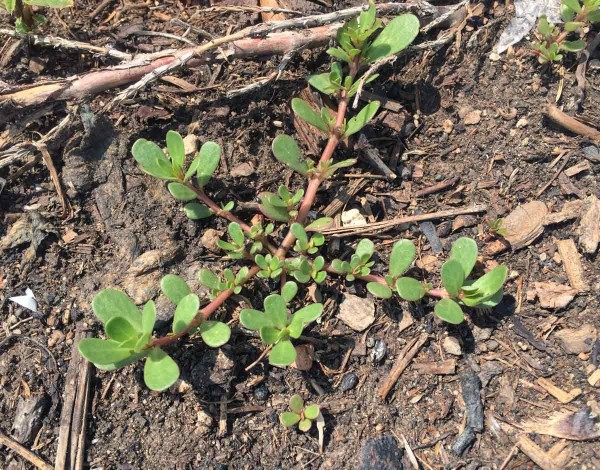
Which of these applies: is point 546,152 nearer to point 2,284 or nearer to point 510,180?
point 510,180

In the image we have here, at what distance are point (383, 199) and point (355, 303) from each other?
0.53 meters

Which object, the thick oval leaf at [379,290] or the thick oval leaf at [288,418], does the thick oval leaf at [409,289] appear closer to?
the thick oval leaf at [379,290]

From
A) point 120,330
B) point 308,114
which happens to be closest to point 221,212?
point 308,114

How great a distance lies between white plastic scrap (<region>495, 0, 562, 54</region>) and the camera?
262cm

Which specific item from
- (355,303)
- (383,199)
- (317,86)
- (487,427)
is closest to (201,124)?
(317,86)

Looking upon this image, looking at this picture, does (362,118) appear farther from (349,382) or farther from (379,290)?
(349,382)

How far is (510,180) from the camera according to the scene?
2.46 m

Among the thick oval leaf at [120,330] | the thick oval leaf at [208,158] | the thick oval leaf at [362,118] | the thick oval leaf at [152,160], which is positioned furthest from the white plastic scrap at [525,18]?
the thick oval leaf at [120,330]

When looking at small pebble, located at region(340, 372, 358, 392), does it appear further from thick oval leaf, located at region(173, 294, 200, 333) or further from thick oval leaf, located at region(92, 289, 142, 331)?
thick oval leaf, located at region(92, 289, 142, 331)

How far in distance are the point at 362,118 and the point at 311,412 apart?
129cm

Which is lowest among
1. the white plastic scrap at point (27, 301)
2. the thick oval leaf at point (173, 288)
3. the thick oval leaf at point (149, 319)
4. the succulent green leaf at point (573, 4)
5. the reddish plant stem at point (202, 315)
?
the white plastic scrap at point (27, 301)

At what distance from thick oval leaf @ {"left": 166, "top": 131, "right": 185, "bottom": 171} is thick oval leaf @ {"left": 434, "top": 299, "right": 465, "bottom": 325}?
1.24m

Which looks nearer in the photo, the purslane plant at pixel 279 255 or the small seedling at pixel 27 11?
the purslane plant at pixel 279 255

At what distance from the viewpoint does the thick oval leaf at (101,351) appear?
188 centimetres
